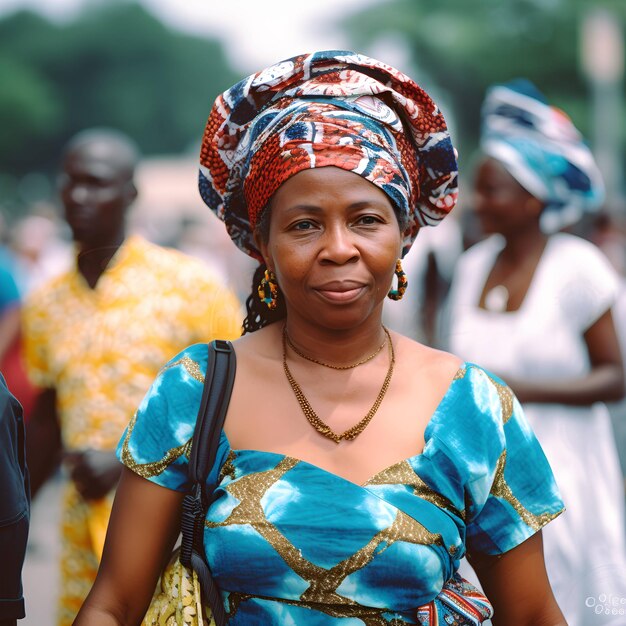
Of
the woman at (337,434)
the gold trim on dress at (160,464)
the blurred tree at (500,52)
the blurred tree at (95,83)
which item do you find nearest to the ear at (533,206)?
the woman at (337,434)

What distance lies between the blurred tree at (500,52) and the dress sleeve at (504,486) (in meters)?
46.0

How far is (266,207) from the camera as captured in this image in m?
2.64

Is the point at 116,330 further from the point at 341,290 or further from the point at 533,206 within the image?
the point at 533,206

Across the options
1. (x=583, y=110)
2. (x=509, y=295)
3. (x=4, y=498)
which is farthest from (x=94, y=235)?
(x=583, y=110)

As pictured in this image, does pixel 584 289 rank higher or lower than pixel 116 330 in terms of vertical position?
higher

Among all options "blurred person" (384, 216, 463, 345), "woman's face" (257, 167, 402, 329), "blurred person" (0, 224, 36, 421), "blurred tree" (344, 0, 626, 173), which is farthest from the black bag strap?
"blurred tree" (344, 0, 626, 173)

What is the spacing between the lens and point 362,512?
94.0 inches

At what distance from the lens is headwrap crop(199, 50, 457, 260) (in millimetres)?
2541

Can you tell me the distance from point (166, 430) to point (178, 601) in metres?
0.37

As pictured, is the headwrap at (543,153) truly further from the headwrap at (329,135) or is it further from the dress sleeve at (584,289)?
the headwrap at (329,135)

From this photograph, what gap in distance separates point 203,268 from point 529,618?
7.30 feet

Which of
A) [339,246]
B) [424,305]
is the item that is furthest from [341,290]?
[424,305]

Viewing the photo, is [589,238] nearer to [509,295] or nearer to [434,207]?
[509,295]

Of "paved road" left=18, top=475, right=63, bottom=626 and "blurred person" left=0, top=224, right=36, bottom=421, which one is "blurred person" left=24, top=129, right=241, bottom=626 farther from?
"paved road" left=18, top=475, right=63, bottom=626
